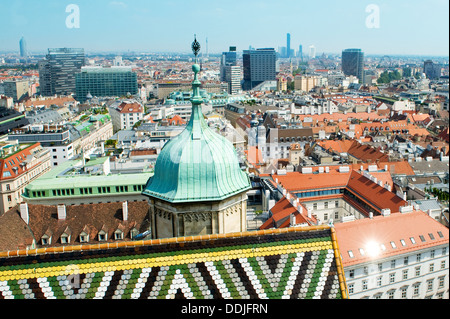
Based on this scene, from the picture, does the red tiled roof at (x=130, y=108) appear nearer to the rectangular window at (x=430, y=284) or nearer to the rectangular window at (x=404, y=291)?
the rectangular window at (x=404, y=291)

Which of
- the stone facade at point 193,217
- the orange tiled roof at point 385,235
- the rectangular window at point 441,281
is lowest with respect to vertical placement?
the rectangular window at point 441,281

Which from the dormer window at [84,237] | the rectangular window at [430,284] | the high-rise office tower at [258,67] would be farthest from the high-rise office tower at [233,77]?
the rectangular window at [430,284]

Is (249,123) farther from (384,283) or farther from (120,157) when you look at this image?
(384,283)

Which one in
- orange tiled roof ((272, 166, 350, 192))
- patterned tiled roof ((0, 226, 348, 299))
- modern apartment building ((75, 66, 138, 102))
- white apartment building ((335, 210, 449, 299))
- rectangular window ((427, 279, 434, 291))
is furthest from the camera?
modern apartment building ((75, 66, 138, 102))

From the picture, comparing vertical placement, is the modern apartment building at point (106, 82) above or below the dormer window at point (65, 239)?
above

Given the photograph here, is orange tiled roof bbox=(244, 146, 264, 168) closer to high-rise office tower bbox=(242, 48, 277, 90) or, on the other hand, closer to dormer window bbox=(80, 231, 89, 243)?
dormer window bbox=(80, 231, 89, 243)

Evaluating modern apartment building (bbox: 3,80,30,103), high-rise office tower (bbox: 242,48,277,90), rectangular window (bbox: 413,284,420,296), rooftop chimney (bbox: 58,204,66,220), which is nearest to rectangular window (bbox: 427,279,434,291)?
rectangular window (bbox: 413,284,420,296)
